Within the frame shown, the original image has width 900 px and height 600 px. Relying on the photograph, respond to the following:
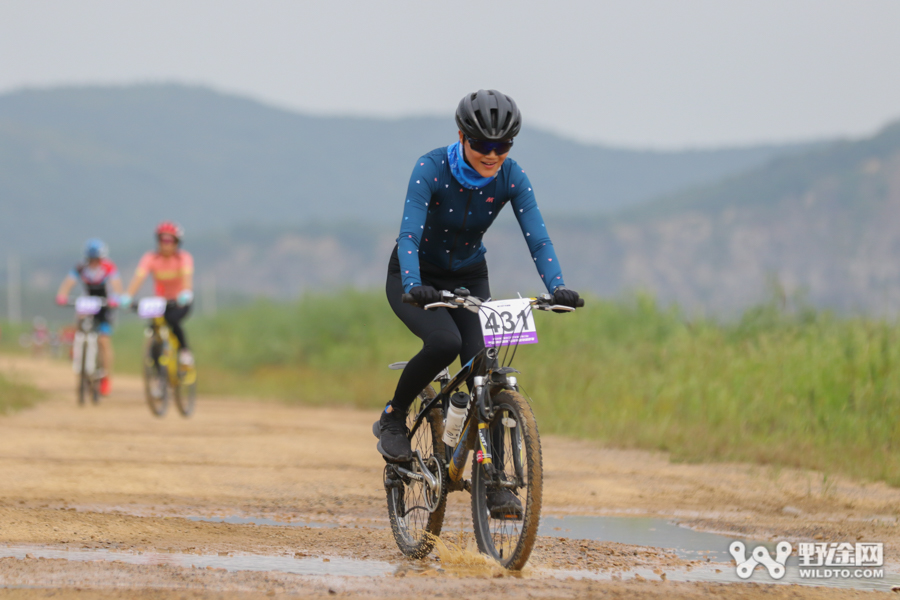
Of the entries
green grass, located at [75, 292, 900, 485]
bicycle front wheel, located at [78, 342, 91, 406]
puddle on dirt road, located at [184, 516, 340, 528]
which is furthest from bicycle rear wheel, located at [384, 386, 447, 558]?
bicycle front wheel, located at [78, 342, 91, 406]

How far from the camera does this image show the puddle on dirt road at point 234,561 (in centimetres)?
508

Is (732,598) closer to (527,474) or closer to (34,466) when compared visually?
(527,474)

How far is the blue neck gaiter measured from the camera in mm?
5645

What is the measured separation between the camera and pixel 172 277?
14.3 m

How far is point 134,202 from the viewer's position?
194625mm

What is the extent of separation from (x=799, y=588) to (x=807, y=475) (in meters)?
4.25

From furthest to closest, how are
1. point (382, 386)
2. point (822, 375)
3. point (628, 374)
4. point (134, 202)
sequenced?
point (134, 202)
point (382, 386)
point (628, 374)
point (822, 375)

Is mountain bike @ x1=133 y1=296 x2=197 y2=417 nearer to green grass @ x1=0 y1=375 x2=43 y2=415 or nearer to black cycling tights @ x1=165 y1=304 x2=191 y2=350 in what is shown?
black cycling tights @ x1=165 y1=304 x2=191 y2=350

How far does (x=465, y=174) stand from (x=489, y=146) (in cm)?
28

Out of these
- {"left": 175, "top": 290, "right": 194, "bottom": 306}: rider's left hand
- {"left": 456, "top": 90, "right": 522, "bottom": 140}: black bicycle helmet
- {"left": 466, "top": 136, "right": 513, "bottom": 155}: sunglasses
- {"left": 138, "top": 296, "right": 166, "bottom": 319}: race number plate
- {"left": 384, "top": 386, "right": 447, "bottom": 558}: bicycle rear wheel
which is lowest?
{"left": 384, "top": 386, "right": 447, "bottom": 558}: bicycle rear wheel

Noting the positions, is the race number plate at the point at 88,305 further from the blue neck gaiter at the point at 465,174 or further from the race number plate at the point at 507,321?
the race number plate at the point at 507,321

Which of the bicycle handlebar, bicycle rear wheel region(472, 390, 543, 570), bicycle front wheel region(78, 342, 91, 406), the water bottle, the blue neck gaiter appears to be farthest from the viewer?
bicycle front wheel region(78, 342, 91, 406)

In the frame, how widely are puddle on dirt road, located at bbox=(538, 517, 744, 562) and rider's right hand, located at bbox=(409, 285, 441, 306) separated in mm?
1890

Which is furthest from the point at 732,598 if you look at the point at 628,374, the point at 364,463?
the point at 628,374
